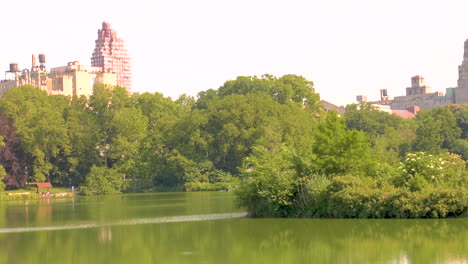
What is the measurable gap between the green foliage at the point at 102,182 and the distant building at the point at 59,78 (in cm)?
7548

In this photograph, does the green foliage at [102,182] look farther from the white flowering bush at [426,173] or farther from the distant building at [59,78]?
the distant building at [59,78]

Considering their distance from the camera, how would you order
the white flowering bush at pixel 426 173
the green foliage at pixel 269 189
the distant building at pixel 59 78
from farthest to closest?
the distant building at pixel 59 78 → the green foliage at pixel 269 189 → the white flowering bush at pixel 426 173

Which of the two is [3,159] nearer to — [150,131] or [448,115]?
[150,131]

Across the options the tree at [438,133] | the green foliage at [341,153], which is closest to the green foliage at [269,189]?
the green foliage at [341,153]

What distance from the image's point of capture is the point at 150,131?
9556 centimetres

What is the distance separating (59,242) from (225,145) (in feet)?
187

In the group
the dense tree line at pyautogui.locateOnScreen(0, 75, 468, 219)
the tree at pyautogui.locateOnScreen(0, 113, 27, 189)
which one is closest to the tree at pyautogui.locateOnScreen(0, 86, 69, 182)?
the dense tree line at pyautogui.locateOnScreen(0, 75, 468, 219)

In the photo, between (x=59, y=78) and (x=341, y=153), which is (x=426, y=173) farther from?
(x=59, y=78)

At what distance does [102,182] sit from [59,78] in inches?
3390

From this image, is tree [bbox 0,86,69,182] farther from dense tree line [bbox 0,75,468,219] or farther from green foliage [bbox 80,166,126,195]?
green foliage [bbox 80,166,126,195]

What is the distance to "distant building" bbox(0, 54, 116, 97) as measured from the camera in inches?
6639

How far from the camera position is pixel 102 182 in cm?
8788

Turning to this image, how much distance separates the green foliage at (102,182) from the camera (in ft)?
287

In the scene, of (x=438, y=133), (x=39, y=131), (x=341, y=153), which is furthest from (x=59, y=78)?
(x=341, y=153)
